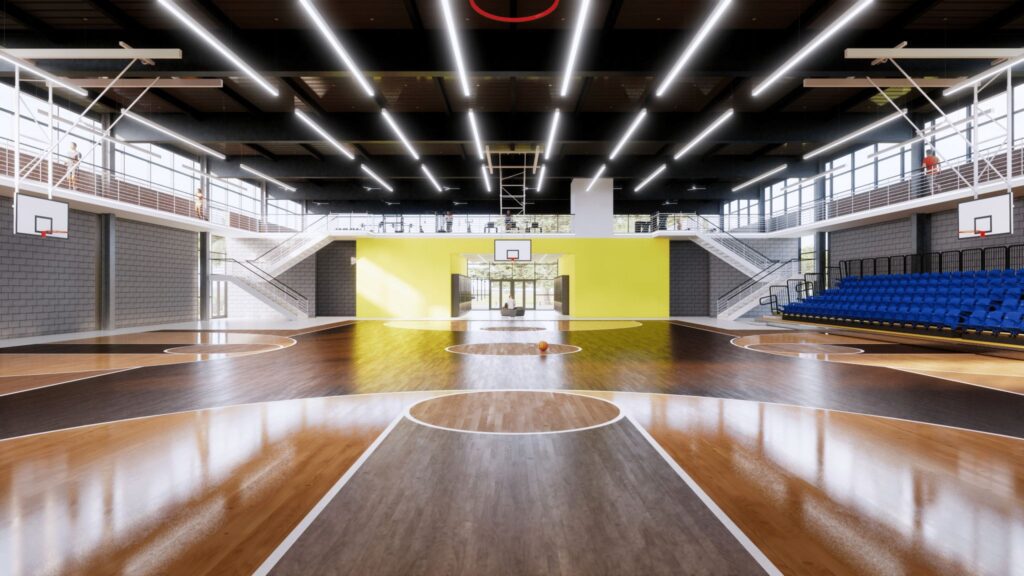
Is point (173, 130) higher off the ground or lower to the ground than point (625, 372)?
higher

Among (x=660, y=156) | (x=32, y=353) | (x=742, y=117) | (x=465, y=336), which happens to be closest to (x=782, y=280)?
(x=660, y=156)

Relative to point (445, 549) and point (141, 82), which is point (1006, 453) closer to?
point (445, 549)

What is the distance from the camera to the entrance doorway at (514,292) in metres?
29.4

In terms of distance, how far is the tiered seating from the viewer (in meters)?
12.1

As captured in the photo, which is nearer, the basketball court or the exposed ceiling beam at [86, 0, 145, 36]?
the basketball court

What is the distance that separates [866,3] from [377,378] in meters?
8.67

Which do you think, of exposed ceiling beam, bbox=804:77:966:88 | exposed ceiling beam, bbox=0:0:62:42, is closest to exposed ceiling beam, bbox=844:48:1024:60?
exposed ceiling beam, bbox=804:77:966:88

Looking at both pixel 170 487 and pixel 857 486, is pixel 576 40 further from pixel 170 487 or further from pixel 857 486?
pixel 170 487

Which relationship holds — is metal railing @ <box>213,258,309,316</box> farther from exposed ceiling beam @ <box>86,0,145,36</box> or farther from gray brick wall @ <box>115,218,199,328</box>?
exposed ceiling beam @ <box>86,0,145,36</box>

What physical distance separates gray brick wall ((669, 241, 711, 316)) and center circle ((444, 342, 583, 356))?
13593mm

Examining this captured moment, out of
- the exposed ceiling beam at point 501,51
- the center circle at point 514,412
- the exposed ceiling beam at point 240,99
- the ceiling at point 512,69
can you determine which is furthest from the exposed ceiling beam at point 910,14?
the exposed ceiling beam at point 240,99

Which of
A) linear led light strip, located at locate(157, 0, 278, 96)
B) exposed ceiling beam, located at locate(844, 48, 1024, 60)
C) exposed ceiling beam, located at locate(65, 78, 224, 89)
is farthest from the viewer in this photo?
exposed ceiling beam, located at locate(65, 78, 224, 89)

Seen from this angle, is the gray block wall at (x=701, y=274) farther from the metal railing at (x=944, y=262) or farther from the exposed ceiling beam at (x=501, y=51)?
the exposed ceiling beam at (x=501, y=51)

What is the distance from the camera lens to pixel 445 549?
274 cm
